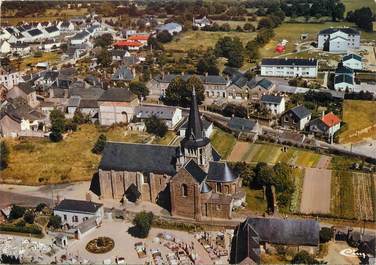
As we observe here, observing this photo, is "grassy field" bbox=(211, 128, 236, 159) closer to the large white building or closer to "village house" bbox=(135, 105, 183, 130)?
"village house" bbox=(135, 105, 183, 130)

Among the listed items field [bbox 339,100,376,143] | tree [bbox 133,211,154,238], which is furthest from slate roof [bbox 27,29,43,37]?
tree [bbox 133,211,154,238]

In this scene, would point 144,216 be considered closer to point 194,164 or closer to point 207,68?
point 194,164

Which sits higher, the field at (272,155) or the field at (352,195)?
the field at (352,195)

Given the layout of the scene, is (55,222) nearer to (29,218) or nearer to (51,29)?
(29,218)

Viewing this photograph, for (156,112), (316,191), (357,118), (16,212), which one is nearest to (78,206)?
(16,212)

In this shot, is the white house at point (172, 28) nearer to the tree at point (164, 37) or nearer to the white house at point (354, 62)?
the tree at point (164, 37)

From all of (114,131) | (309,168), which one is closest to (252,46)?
(114,131)

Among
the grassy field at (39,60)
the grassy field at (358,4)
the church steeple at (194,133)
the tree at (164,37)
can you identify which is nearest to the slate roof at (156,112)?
the church steeple at (194,133)
